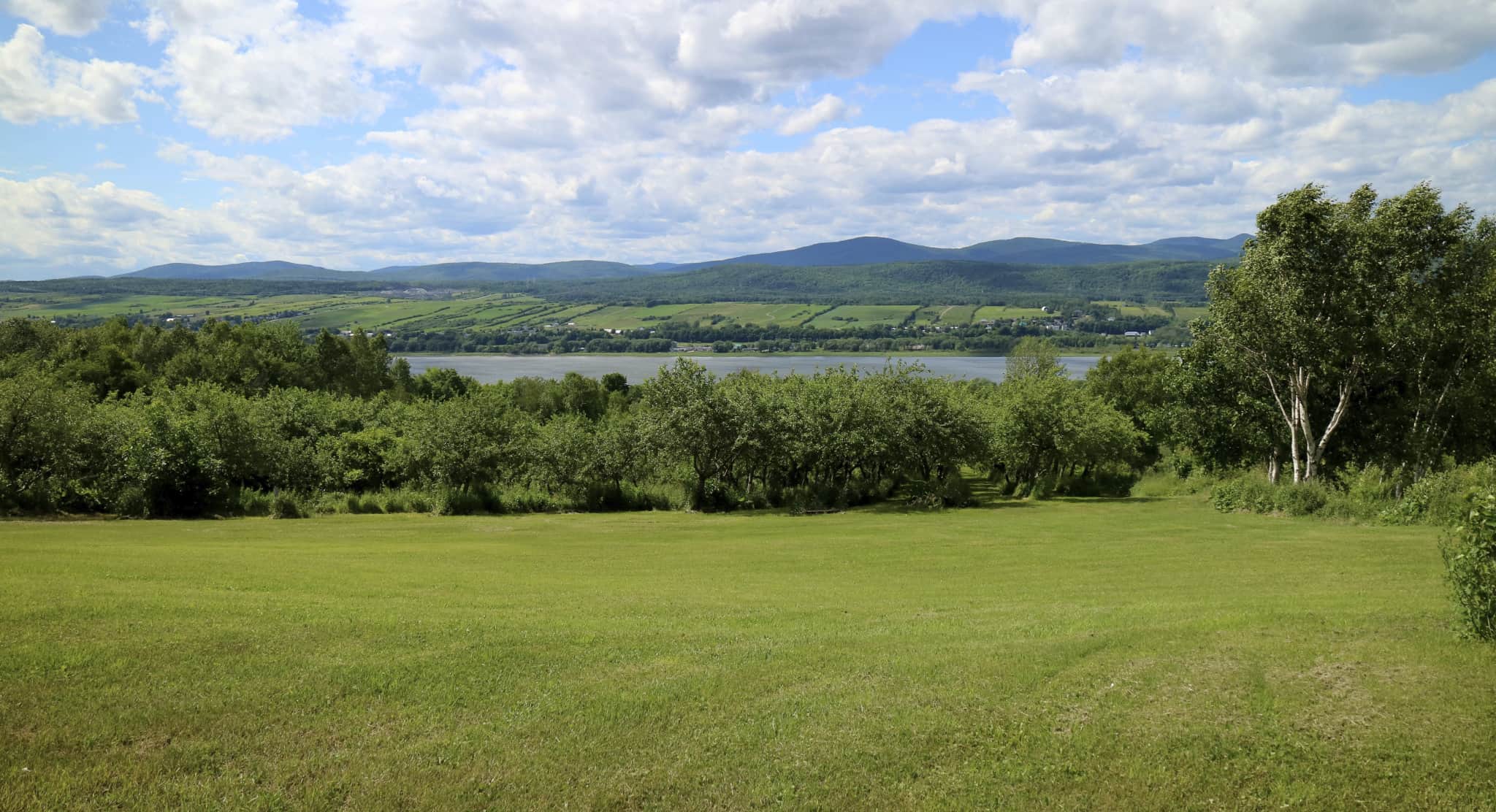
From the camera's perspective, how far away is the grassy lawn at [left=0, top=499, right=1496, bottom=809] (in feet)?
28.6

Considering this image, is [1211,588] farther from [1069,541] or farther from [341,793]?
[341,793]

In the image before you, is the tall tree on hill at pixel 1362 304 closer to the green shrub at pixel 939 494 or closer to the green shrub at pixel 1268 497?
the green shrub at pixel 1268 497

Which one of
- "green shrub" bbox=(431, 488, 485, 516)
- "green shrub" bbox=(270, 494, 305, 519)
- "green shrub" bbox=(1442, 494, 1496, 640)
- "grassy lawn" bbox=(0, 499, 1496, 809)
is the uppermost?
"green shrub" bbox=(1442, 494, 1496, 640)

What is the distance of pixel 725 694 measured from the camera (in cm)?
1139

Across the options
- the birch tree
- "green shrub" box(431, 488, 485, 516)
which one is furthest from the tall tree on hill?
"green shrub" box(431, 488, 485, 516)

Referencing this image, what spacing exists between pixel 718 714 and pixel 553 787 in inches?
102

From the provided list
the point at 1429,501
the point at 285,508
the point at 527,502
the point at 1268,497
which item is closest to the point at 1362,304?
the point at 1268,497

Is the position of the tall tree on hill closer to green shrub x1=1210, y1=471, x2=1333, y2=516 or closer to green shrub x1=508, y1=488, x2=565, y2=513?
green shrub x1=1210, y1=471, x2=1333, y2=516

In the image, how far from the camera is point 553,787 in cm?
873

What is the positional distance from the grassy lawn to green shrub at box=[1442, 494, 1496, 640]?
0.45 m

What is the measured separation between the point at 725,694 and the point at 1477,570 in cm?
1099

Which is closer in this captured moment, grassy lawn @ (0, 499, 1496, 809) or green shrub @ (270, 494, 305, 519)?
grassy lawn @ (0, 499, 1496, 809)

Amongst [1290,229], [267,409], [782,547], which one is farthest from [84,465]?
[1290,229]

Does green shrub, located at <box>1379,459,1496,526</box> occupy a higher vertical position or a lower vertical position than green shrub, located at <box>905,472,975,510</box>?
higher
